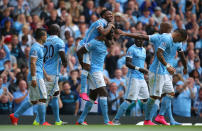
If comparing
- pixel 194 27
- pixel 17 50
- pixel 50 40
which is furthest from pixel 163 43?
pixel 194 27

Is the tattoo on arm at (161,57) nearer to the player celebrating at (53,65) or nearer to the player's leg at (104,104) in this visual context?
the player's leg at (104,104)

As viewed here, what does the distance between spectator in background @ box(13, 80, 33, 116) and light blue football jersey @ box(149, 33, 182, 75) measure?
4120 millimetres

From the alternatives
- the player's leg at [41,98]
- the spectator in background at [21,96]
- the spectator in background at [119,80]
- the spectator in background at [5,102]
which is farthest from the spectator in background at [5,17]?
the player's leg at [41,98]

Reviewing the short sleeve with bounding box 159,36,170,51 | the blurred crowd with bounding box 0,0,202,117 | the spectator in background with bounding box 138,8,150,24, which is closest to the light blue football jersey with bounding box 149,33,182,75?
the short sleeve with bounding box 159,36,170,51

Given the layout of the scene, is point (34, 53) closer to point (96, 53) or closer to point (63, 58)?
point (63, 58)

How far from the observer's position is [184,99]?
52.3 feet

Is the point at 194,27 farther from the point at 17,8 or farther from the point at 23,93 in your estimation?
the point at 23,93

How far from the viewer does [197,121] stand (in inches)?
584

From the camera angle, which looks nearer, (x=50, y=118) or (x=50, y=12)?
(x=50, y=118)

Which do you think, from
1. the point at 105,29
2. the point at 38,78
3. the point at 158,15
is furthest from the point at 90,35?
the point at 158,15

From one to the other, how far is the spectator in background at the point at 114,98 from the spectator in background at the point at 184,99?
5.55 feet

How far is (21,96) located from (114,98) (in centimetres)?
285

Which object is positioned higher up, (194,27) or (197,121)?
(194,27)

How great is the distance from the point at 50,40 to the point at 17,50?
4756 millimetres
